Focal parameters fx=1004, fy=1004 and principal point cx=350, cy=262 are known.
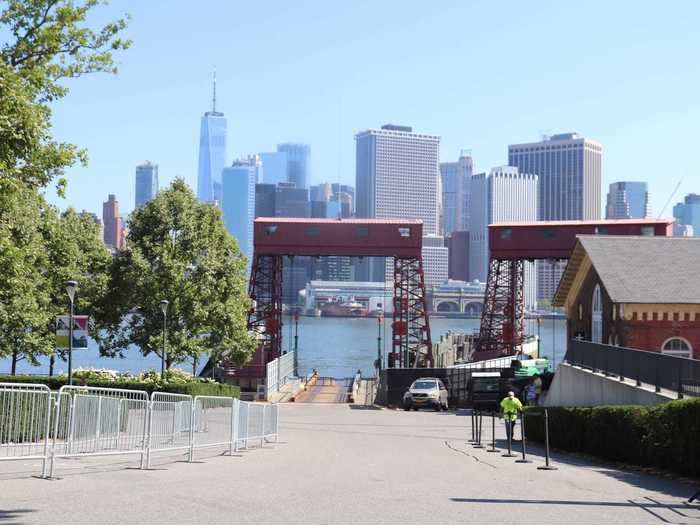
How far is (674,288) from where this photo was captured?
36938mm

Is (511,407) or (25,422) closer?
(25,422)

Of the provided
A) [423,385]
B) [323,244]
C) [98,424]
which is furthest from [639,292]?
[323,244]

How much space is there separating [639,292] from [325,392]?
35.9 metres

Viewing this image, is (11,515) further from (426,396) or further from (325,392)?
(325,392)

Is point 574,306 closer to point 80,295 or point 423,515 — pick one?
point 80,295

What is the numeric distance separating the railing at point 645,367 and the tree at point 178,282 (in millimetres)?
22093

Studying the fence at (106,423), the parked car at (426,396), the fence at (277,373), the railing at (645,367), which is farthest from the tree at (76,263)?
the railing at (645,367)

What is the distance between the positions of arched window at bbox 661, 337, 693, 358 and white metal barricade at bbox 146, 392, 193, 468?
846 inches

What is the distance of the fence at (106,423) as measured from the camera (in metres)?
15.2

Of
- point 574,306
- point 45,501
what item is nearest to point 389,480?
point 45,501

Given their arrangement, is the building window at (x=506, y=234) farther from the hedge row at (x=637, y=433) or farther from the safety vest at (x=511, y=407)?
the safety vest at (x=511, y=407)

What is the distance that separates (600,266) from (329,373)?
298 ft

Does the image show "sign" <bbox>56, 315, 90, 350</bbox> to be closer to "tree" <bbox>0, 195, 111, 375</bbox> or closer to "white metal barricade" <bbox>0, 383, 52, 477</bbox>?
"tree" <bbox>0, 195, 111, 375</bbox>

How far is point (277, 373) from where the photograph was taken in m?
68.7
